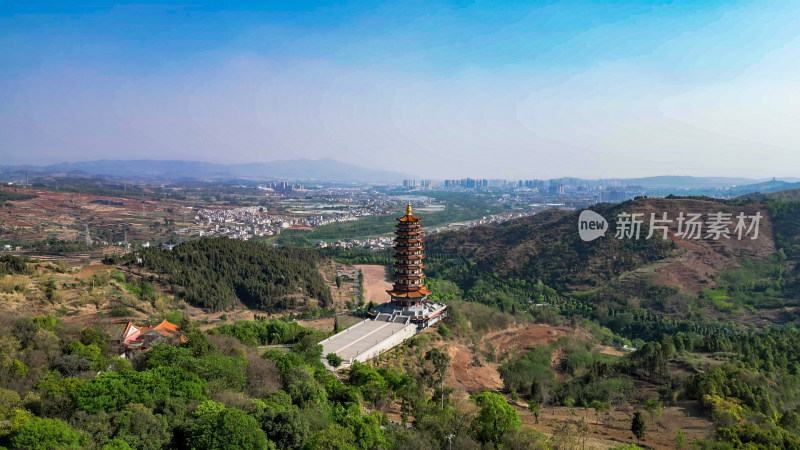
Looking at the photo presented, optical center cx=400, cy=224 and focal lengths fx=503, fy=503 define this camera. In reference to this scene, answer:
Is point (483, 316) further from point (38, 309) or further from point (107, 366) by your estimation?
point (38, 309)

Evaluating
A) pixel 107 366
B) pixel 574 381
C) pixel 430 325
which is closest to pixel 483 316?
pixel 430 325

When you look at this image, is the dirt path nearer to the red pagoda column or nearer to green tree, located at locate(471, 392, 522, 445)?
the red pagoda column

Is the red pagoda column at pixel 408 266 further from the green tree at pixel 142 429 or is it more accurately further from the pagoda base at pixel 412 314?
the green tree at pixel 142 429

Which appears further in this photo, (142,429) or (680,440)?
(680,440)

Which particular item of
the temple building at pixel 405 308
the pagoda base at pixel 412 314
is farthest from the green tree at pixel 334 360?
the pagoda base at pixel 412 314

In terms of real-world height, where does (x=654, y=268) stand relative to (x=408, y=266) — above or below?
below

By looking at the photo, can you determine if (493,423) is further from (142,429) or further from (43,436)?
(43,436)

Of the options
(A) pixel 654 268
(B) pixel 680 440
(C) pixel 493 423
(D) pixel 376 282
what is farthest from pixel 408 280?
(A) pixel 654 268
